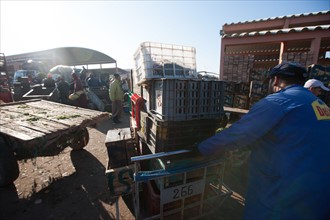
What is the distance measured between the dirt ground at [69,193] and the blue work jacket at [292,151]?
64.3 inches

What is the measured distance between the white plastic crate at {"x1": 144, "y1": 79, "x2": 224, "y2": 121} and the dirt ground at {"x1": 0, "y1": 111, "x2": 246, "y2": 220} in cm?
194

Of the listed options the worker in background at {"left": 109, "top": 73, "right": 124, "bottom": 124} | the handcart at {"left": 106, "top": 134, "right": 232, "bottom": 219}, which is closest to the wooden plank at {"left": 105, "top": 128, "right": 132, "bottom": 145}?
the handcart at {"left": 106, "top": 134, "right": 232, "bottom": 219}

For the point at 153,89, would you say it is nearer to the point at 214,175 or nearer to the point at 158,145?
the point at 158,145

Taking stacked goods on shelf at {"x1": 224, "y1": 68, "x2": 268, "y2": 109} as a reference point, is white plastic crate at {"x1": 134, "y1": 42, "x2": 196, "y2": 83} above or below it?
above

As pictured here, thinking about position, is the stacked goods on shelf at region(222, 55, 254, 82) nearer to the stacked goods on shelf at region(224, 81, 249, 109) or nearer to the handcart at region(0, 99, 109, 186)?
A: the stacked goods on shelf at region(224, 81, 249, 109)

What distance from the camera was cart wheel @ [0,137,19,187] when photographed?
134 inches

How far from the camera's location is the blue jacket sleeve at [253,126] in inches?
64.3

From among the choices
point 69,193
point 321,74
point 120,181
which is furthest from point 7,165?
point 321,74

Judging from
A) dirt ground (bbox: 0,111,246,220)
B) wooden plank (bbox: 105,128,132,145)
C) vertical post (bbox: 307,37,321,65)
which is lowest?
dirt ground (bbox: 0,111,246,220)

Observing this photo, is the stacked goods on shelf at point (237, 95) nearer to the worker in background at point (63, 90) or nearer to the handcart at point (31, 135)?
the handcart at point (31, 135)

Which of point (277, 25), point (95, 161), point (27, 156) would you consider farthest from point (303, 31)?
point (27, 156)

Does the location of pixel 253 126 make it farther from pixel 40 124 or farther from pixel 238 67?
pixel 238 67

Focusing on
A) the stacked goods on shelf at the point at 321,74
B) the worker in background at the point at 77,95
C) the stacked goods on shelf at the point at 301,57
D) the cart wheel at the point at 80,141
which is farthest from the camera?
the worker in background at the point at 77,95

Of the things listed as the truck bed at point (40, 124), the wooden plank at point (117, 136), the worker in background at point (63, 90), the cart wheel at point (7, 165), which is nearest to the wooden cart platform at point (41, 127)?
the truck bed at point (40, 124)
